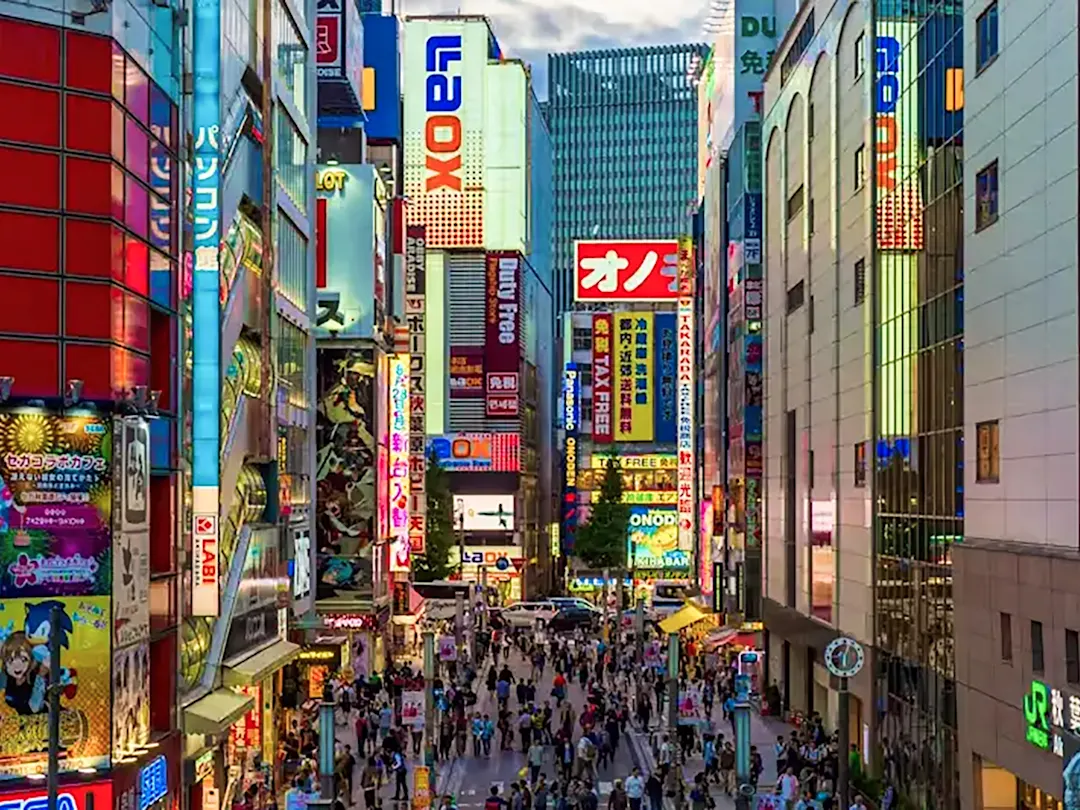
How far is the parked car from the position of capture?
293 ft

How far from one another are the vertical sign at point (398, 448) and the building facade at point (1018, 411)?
3609 cm

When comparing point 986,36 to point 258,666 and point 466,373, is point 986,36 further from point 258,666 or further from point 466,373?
point 466,373

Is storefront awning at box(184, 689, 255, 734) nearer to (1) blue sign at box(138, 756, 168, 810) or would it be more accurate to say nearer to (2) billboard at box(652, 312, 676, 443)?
(1) blue sign at box(138, 756, 168, 810)

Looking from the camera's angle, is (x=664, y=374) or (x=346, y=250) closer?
(x=346, y=250)

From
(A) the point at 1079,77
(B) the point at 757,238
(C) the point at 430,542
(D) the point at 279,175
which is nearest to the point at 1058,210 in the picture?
(A) the point at 1079,77

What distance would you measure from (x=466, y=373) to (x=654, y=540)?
25.4 metres

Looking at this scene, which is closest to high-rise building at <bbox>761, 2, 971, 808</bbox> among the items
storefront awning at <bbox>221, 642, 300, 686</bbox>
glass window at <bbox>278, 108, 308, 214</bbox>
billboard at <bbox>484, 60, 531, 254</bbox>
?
storefront awning at <bbox>221, 642, 300, 686</bbox>

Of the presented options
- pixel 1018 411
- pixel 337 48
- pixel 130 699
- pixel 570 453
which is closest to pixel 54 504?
pixel 130 699

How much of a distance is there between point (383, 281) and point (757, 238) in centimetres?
1428

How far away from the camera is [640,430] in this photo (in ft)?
434

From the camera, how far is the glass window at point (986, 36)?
31.7m

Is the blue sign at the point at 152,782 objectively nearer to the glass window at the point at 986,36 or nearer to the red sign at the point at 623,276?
the glass window at the point at 986,36

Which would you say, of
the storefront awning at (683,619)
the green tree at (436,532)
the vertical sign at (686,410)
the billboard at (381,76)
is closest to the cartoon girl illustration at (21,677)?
the storefront awning at (683,619)

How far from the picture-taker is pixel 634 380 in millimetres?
131250
